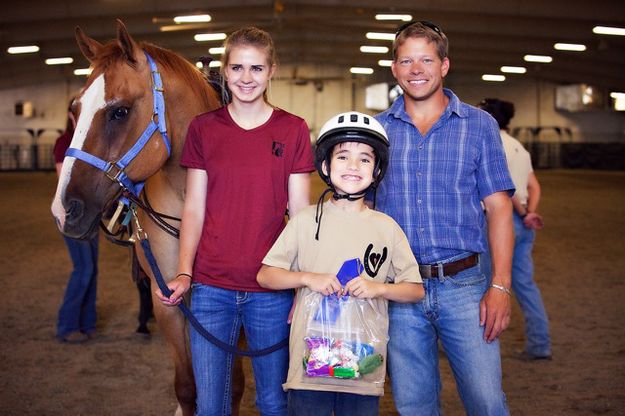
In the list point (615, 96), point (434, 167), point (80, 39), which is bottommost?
point (434, 167)

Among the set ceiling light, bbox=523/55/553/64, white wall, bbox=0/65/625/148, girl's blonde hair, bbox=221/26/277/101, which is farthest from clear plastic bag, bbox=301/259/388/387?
white wall, bbox=0/65/625/148

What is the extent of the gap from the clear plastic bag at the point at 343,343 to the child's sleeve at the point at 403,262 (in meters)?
0.17

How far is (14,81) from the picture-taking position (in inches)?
1188

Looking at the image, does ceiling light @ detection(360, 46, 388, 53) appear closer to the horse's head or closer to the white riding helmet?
the horse's head

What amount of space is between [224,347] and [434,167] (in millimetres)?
1077

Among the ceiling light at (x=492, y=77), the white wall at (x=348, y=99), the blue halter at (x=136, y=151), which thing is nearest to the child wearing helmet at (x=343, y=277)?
the blue halter at (x=136, y=151)

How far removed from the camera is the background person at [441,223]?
2.74 meters

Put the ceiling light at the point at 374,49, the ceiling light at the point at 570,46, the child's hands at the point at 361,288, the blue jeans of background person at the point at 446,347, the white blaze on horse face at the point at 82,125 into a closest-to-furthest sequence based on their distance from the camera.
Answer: the child's hands at the point at 361,288
the blue jeans of background person at the point at 446,347
the white blaze on horse face at the point at 82,125
the ceiling light at the point at 570,46
the ceiling light at the point at 374,49

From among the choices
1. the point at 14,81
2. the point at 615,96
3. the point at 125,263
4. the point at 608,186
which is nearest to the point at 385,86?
the point at 615,96

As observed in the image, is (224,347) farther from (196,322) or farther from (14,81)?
(14,81)

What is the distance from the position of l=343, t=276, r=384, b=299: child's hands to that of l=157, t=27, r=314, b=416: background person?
45 centimetres

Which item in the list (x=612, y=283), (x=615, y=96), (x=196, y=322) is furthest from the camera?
(x=615, y=96)

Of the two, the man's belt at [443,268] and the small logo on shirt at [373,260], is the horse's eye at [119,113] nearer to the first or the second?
the small logo on shirt at [373,260]

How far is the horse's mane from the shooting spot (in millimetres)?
3092
